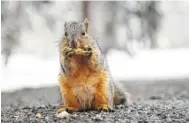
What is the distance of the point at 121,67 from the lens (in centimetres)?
797

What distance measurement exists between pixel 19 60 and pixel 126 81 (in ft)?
7.71

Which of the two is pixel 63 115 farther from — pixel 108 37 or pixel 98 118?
pixel 108 37

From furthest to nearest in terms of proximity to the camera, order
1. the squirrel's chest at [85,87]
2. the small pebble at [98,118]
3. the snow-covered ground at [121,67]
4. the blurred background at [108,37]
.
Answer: the snow-covered ground at [121,67]
the blurred background at [108,37]
the squirrel's chest at [85,87]
the small pebble at [98,118]

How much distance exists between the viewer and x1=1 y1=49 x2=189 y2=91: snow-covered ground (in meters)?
7.03

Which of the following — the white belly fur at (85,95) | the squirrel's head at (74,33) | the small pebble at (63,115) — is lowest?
the small pebble at (63,115)

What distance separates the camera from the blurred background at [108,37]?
610 cm

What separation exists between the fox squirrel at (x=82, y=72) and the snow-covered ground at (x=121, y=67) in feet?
11.8

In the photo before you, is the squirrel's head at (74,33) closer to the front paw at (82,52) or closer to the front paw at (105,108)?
the front paw at (82,52)

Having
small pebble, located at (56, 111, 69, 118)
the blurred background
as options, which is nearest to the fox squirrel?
small pebble, located at (56, 111, 69, 118)

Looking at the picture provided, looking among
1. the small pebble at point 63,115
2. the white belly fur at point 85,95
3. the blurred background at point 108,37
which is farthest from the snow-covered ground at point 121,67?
the small pebble at point 63,115

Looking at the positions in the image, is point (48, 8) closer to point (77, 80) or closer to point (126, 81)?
point (126, 81)

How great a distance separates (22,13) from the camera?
5.94m

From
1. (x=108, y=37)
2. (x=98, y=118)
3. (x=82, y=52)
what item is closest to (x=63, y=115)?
(x=98, y=118)

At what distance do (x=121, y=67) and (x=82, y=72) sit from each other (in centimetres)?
513
